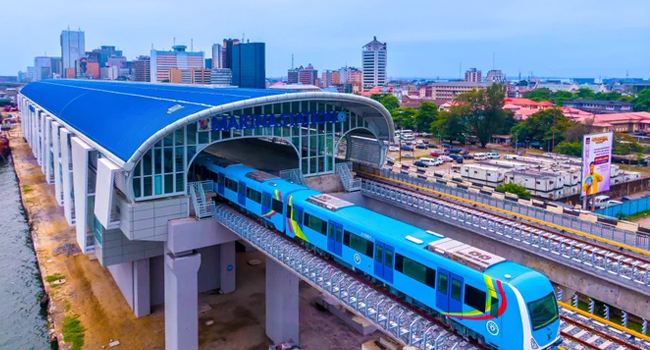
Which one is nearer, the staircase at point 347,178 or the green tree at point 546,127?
the staircase at point 347,178

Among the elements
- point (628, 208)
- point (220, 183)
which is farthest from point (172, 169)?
point (628, 208)

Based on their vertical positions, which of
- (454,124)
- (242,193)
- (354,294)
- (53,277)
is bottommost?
(53,277)

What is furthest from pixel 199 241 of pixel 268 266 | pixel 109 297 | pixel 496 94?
pixel 496 94

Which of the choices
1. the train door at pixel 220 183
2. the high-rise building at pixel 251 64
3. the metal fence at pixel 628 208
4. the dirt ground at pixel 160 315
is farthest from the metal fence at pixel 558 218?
the high-rise building at pixel 251 64

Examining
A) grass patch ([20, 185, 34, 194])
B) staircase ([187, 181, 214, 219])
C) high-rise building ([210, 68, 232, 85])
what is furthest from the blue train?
high-rise building ([210, 68, 232, 85])

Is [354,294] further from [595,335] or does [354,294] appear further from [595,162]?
[595,162]

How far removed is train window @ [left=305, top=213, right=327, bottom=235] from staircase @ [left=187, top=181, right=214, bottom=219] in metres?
5.75

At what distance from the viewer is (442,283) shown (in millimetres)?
13641

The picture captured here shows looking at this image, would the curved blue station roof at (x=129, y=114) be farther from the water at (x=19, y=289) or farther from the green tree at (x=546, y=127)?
the green tree at (x=546, y=127)

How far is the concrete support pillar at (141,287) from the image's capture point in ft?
85.8

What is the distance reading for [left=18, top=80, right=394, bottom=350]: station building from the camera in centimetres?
2178

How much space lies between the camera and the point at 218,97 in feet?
85.9

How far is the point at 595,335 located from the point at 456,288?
4.28 meters

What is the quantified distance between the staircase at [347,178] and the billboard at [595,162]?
1560 centimetres
